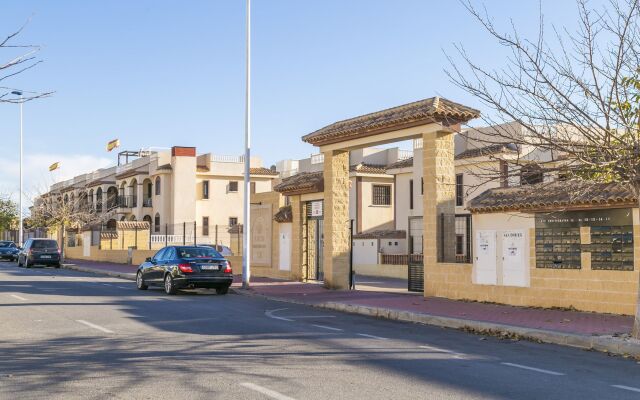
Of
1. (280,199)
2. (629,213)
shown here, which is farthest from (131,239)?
(629,213)

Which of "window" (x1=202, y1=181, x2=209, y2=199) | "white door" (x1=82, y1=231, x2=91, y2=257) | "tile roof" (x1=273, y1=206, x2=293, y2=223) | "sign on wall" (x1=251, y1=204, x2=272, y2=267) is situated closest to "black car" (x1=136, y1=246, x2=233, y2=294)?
"tile roof" (x1=273, y1=206, x2=293, y2=223)

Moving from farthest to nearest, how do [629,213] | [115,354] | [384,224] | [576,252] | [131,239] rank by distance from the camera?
[131,239]
[384,224]
[576,252]
[629,213]
[115,354]

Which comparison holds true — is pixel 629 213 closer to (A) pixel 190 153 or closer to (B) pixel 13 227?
(A) pixel 190 153

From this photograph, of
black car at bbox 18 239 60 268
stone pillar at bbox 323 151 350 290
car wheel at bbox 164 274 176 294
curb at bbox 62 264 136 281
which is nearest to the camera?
car wheel at bbox 164 274 176 294

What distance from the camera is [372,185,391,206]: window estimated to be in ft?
150

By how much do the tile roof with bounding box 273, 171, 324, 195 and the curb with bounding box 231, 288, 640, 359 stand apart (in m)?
7.75

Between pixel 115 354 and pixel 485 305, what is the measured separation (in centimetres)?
993

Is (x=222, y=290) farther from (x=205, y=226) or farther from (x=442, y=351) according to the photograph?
(x=205, y=226)

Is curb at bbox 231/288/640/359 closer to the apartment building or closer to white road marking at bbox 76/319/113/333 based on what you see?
white road marking at bbox 76/319/113/333

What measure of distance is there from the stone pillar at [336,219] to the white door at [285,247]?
4131 millimetres

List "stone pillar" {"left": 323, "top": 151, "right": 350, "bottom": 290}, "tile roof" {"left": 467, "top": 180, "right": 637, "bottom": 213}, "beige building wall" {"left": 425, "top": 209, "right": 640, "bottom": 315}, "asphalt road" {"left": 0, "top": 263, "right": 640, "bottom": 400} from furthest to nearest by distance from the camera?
"stone pillar" {"left": 323, "top": 151, "right": 350, "bottom": 290} < "beige building wall" {"left": 425, "top": 209, "right": 640, "bottom": 315} < "tile roof" {"left": 467, "top": 180, "right": 637, "bottom": 213} < "asphalt road" {"left": 0, "top": 263, "right": 640, "bottom": 400}

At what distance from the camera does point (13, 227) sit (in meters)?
88.4

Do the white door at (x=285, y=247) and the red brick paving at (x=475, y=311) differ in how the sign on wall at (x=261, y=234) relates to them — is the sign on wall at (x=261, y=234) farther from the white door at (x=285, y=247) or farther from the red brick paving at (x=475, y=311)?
the red brick paving at (x=475, y=311)

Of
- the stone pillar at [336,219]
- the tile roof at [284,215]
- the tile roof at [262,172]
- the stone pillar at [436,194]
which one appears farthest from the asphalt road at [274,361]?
the tile roof at [262,172]
